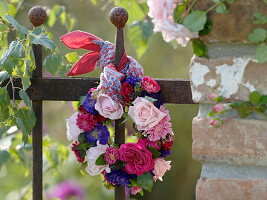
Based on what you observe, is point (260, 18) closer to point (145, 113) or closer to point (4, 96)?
point (145, 113)

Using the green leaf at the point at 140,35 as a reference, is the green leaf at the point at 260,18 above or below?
above

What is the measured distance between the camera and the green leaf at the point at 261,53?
1.06 metres

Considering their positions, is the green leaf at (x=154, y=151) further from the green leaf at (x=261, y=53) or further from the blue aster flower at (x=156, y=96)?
the green leaf at (x=261, y=53)

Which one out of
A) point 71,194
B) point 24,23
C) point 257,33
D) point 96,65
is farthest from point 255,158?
point 71,194

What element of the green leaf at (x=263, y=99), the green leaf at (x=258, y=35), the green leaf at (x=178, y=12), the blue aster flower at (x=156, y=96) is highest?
the green leaf at (x=178, y=12)

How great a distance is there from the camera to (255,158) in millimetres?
1121

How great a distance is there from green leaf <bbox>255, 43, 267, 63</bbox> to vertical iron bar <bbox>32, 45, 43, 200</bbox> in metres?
0.77

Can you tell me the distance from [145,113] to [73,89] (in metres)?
0.26

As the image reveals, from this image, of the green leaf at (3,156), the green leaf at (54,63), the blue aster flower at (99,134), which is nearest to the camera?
the blue aster flower at (99,134)

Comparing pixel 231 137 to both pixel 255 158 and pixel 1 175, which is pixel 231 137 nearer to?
pixel 255 158

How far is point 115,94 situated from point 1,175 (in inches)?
103

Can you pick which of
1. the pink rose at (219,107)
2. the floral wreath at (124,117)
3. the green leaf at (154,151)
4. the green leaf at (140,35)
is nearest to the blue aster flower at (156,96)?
the floral wreath at (124,117)

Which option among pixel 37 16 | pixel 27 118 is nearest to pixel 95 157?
pixel 27 118

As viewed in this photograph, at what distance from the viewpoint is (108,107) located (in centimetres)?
146
